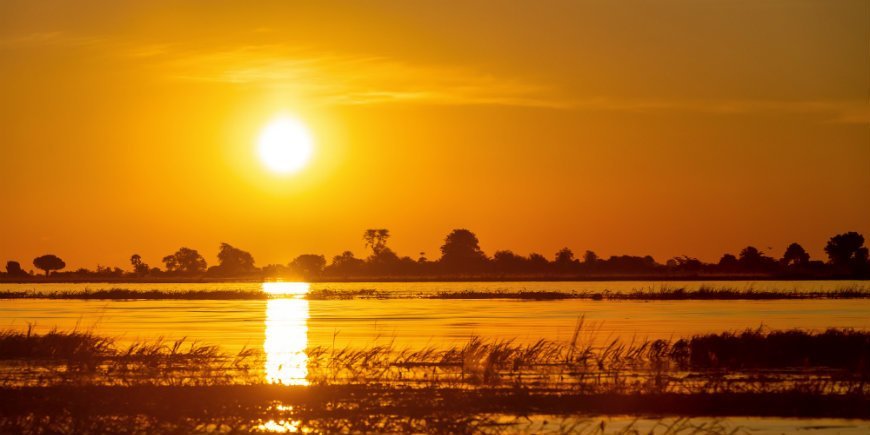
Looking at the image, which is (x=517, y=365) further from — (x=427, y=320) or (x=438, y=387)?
(x=427, y=320)

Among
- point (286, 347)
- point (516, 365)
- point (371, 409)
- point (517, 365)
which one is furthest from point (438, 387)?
point (286, 347)

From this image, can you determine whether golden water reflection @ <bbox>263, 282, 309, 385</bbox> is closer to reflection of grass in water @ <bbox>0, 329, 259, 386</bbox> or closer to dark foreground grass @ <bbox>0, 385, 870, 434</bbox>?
reflection of grass in water @ <bbox>0, 329, 259, 386</bbox>

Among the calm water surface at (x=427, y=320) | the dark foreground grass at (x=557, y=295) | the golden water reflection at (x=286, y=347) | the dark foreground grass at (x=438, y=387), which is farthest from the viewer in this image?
the dark foreground grass at (x=557, y=295)

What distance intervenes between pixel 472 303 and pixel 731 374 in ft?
201

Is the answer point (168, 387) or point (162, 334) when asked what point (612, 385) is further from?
point (162, 334)

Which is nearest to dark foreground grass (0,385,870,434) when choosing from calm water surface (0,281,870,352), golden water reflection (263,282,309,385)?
golden water reflection (263,282,309,385)

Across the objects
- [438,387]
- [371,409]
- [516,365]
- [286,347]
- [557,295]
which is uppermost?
[557,295]

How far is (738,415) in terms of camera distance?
27094mm

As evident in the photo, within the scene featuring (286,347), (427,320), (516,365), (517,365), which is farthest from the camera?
(427,320)

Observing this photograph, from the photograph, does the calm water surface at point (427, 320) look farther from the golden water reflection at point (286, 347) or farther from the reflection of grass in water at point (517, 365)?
the reflection of grass in water at point (517, 365)

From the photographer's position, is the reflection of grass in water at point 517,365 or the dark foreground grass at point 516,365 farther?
the reflection of grass in water at point 517,365

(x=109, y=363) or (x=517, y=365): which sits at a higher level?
(x=109, y=363)

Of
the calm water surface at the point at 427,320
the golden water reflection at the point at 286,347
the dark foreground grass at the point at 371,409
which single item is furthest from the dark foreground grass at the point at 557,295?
the dark foreground grass at the point at 371,409

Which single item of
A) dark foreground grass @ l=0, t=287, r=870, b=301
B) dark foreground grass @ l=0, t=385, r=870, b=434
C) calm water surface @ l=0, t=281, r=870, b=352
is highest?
dark foreground grass @ l=0, t=287, r=870, b=301
